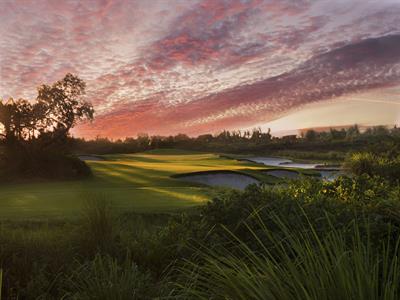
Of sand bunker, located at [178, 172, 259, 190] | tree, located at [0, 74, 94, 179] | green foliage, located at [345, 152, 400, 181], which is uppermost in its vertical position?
tree, located at [0, 74, 94, 179]

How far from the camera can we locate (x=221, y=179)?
72.0 feet

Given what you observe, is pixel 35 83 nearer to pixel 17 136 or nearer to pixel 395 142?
pixel 17 136

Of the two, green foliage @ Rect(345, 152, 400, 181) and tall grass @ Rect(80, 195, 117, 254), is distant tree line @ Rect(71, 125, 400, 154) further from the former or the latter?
tall grass @ Rect(80, 195, 117, 254)

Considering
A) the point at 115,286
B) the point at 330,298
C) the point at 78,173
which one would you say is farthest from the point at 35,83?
the point at 330,298

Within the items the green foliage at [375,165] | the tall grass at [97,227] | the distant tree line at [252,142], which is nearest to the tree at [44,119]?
the green foliage at [375,165]

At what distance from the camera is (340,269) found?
2.20 metres

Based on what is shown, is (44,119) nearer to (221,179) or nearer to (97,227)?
(221,179)

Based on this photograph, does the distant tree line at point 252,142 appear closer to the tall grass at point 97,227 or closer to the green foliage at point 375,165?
the green foliage at point 375,165

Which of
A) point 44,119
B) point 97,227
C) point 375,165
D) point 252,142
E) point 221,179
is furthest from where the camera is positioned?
point 252,142

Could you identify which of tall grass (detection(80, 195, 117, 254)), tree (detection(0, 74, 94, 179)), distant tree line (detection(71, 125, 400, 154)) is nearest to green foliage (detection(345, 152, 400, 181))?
tall grass (detection(80, 195, 117, 254))

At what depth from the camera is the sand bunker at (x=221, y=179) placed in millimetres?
21453

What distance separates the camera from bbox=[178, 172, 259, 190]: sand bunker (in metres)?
21.5

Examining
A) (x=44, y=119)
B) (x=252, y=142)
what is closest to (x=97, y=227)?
(x=44, y=119)

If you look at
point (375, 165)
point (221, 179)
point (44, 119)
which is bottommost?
point (221, 179)
